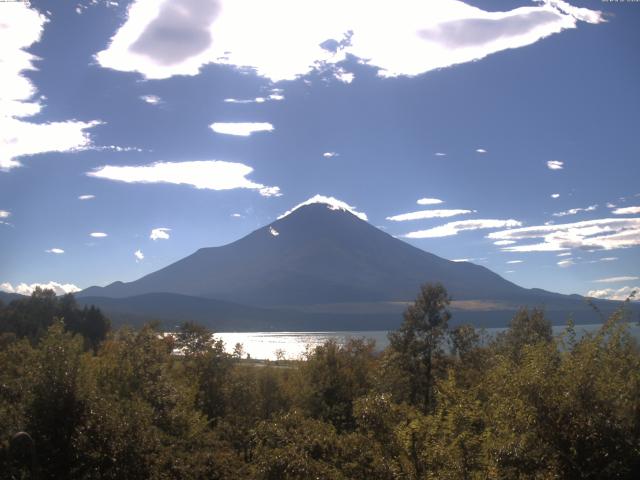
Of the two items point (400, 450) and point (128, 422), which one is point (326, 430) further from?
point (128, 422)

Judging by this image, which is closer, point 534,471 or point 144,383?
point 534,471

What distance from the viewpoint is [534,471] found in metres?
A: 15.1

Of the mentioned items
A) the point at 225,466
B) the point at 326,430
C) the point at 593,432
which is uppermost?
the point at 593,432

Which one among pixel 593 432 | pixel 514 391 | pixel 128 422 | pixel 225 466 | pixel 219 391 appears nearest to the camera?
pixel 593 432

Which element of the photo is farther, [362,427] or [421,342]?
[421,342]

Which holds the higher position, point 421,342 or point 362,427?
point 421,342

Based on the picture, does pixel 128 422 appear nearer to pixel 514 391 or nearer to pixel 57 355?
pixel 57 355

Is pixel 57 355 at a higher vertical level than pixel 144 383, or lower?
higher

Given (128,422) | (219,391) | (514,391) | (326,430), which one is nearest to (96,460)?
(128,422)

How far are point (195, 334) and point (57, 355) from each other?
3129 centimetres

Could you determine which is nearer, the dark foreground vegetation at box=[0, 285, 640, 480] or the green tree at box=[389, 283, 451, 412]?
the dark foreground vegetation at box=[0, 285, 640, 480]

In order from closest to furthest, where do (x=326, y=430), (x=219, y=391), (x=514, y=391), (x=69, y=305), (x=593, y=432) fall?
1. (x=593, y=432)
2. (x=514, y=391)
3. (x=326, y=430)
4. (x=219, y=391)
5. (x=69, y=305)

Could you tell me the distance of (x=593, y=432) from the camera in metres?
14.9

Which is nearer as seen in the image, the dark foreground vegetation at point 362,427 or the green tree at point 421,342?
the dark foreground vegetation at point 362,427
